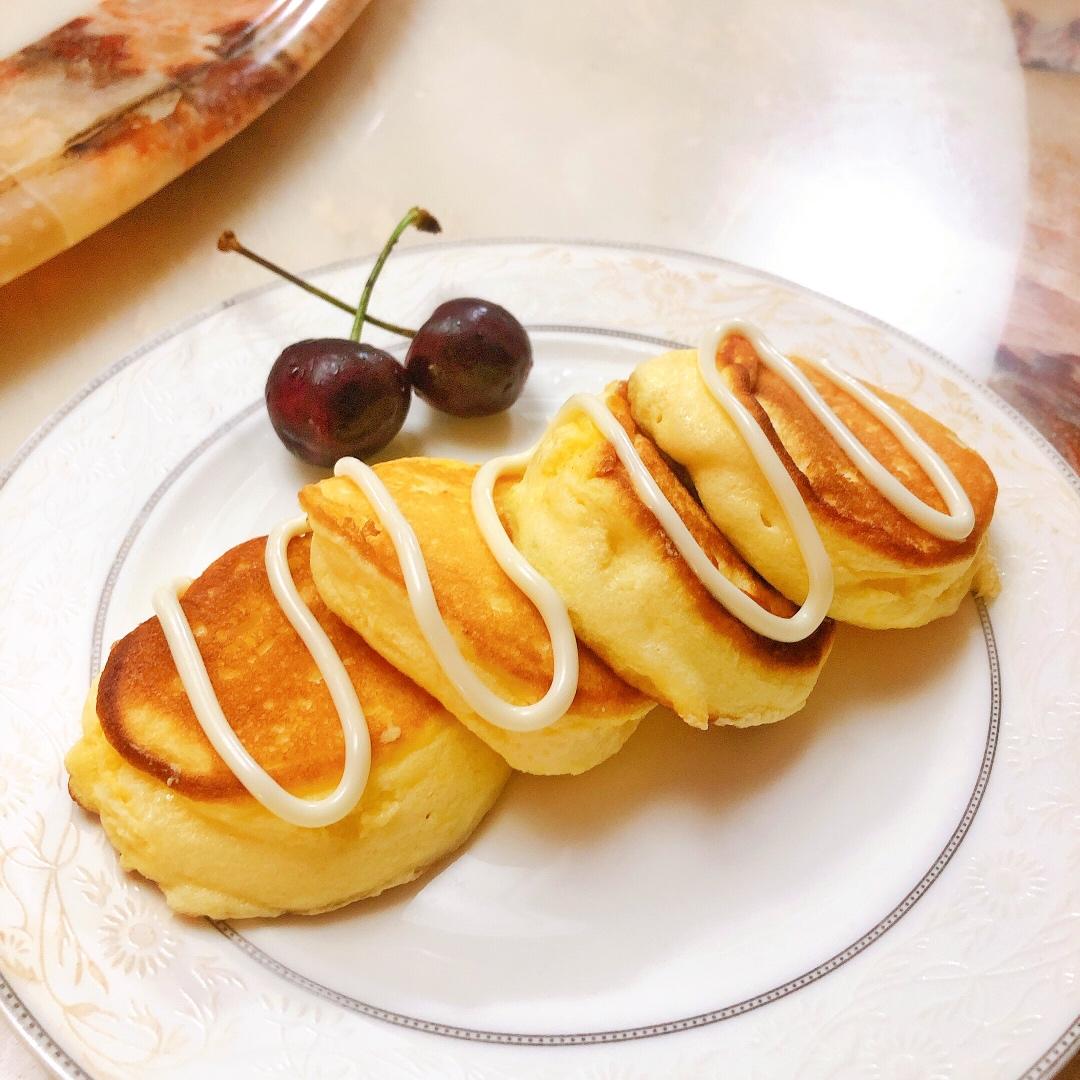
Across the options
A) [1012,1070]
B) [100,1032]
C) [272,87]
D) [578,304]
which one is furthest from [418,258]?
[1012,1070]

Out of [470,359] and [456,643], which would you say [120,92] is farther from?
[456,643]

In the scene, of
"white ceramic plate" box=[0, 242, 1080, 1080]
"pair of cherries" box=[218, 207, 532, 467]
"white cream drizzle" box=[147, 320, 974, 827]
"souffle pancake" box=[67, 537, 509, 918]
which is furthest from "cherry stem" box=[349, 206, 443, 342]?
"souffle pancake" box=[67, 537, 509, 918]

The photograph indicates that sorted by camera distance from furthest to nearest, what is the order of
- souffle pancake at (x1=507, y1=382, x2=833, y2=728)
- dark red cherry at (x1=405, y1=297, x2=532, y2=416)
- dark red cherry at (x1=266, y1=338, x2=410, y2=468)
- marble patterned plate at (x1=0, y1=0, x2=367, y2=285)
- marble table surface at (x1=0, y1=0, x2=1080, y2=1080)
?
1. marble table surface at (x1=0, y1=0, x2=1080, y2=1080)
2. marble patterned plate at (x1=0, y1=0, x2=367, y2=285)
3. dark red cherry at (x1=405, y1=297, x2=532, y2=416)
4. dark red cherry at (x1=266, y1=338, x2=410, y2=468)
5. souffle pancake at (x1=507, y1=382, x2=833, y2=728)

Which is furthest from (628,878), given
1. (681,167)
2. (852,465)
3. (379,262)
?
(681,167)

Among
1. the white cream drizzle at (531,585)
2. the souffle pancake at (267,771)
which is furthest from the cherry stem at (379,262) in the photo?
the souffle pancake at (267,771)

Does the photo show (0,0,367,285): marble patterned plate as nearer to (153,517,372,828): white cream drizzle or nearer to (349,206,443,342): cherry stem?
(349,206,443,342): cherry stem

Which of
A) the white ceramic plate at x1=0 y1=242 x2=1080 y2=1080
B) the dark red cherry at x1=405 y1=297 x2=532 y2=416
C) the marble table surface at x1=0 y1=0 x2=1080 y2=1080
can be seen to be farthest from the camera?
the marble table surface at x1=0 y1=0 x2=1080 y2=1080

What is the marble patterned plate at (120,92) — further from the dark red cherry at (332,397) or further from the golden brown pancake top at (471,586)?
the golden brown pancake top at (471,586)
